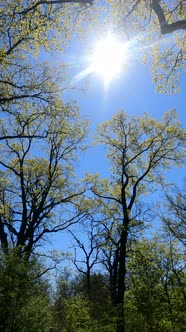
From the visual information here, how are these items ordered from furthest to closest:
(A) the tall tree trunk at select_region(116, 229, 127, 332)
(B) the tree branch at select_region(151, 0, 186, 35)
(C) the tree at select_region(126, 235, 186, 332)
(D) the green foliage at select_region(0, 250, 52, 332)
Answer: (A) the tall tree trunk at select_region(116, 229, 127, 332)
(C) the tree at select_region(126, 235, 186, 332)
(D) the green foliage at select_region(0, 250, 52, 332)
(B) the tree branch at select_region(151, 0, 186, 35)

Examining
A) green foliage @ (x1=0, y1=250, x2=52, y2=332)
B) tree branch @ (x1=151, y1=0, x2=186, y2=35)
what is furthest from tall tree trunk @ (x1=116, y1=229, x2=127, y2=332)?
tree branch @ (x1=151, y1=0, x2=186, y2=35)

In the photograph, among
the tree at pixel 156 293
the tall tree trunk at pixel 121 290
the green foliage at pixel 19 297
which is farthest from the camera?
the tall tree trunk at pixel 121 290

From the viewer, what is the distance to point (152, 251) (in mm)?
16219

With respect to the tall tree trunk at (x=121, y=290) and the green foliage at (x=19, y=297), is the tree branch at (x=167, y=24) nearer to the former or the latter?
the green foliage at (x=19, y=297)

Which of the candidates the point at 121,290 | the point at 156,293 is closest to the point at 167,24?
the point at 156,293

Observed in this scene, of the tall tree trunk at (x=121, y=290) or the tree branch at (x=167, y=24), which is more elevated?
the tree branch at (x=167, y=24)

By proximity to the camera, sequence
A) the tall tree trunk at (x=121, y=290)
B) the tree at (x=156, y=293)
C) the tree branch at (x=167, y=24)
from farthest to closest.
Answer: the tall tree trunk at (x=121, y=290)
the tree at (x=156, y=293)
the tree branch at (x=167, y=24)

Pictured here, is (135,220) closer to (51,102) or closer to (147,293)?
(147,293)

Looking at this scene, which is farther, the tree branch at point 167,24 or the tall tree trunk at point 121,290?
the tall tree trunk at point 121,290

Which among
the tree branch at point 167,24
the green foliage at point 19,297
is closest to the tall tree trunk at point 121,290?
the green foliage at point 19,297

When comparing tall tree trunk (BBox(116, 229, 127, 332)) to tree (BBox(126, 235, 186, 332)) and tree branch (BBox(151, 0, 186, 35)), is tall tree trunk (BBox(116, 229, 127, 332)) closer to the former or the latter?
tree (BBox(126, 235, 186, 332))

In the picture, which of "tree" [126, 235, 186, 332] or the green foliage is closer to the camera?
the green foliage

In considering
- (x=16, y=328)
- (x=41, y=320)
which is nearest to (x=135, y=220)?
(x=41, y=320)

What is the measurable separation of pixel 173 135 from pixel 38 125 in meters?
7.83
